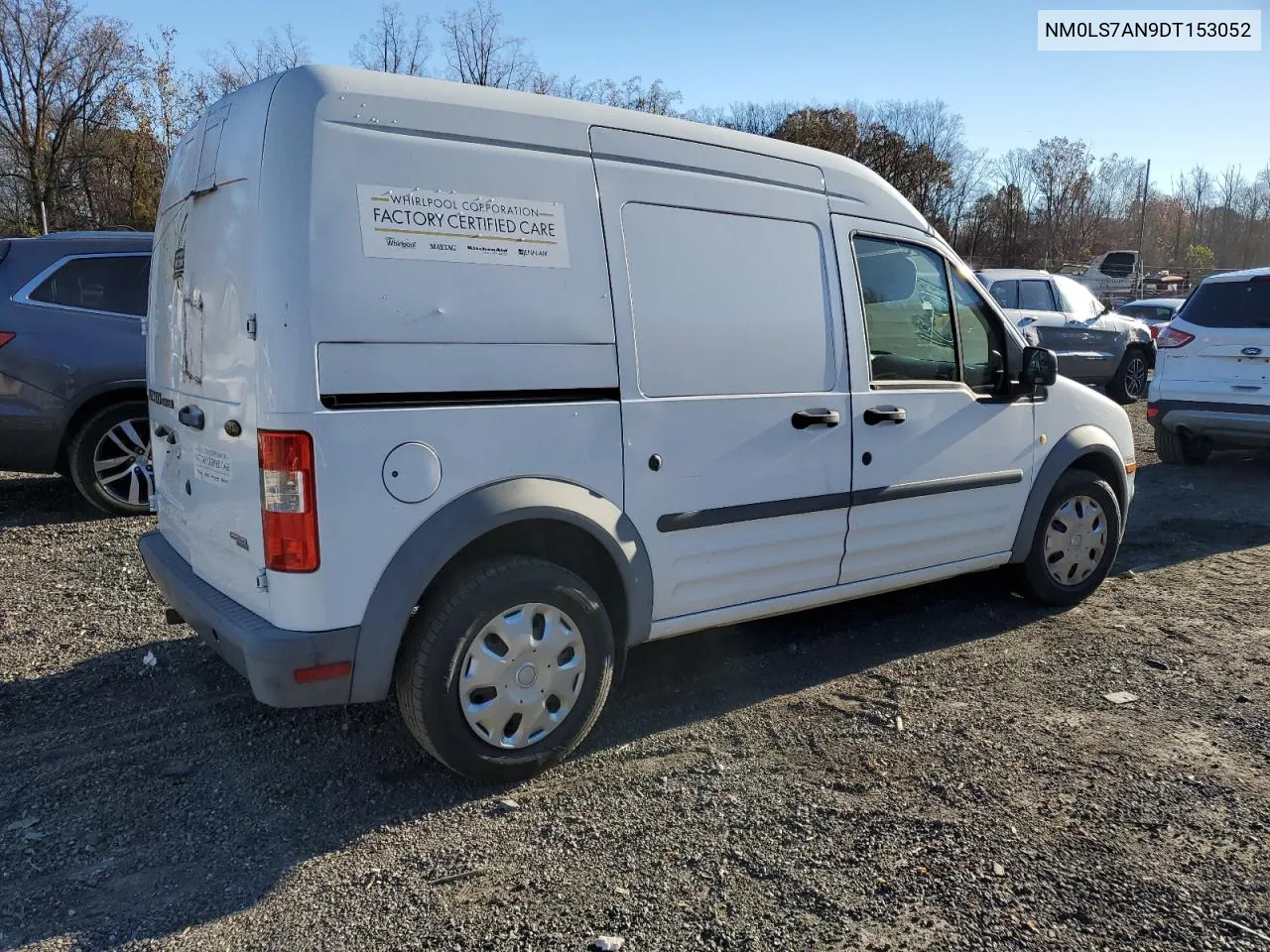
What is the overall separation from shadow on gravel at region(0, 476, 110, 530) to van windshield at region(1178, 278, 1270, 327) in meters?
9.36

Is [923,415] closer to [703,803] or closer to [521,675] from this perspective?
[703,803]

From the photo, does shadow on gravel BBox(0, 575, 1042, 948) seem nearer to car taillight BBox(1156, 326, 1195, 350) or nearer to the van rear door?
the van rear door

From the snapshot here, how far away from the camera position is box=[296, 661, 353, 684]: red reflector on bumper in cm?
292

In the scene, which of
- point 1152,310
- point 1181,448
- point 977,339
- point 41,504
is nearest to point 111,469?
point 41,504

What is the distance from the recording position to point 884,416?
4188 mm

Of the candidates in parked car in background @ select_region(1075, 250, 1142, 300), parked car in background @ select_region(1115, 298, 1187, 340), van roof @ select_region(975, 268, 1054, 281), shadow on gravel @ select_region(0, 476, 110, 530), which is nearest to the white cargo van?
shadow on gravel @ select_region(0, 476, 110, 530)

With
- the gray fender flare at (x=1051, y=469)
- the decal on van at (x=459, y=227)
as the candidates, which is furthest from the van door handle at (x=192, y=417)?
the gray fender flare at (x=1051, y=469)

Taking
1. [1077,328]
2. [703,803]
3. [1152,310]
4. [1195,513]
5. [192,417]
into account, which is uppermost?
[1152,310]

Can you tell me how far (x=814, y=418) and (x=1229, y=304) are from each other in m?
6.80

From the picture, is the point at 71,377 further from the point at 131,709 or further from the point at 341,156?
the point at 341,156

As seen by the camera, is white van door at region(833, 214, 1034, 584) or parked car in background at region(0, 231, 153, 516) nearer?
white van door at region(833, 214, 1034, 584)

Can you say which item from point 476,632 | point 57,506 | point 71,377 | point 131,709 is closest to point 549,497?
point 476,632

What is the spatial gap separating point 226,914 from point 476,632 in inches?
41.6

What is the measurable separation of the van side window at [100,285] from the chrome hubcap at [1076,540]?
5.91m
